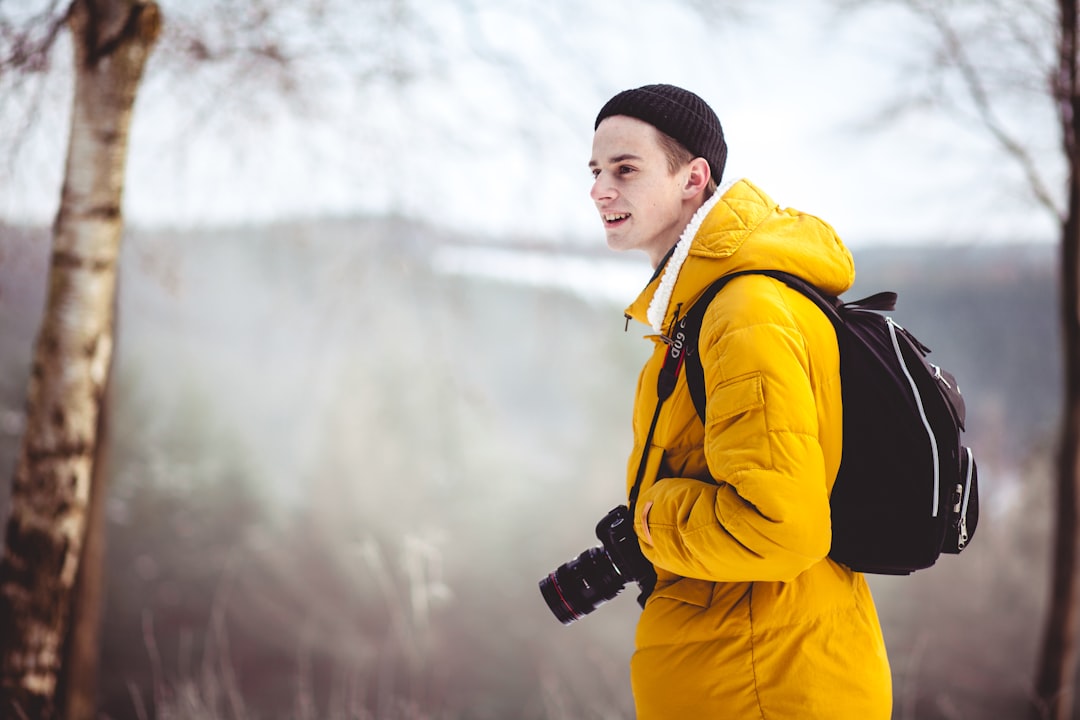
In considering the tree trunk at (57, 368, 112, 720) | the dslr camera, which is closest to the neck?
the dslr camera


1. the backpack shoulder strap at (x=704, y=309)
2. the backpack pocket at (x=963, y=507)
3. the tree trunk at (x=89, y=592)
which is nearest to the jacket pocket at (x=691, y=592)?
the backpack shoulder strap at (x=704, y=309)

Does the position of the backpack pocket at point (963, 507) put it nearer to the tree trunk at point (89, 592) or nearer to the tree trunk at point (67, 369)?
the tree trunk at point (67, 369)

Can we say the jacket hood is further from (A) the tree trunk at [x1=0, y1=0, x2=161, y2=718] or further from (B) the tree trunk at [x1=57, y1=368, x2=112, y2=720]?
(B) the tree trunk at [x1=57, y1=368, x2=112, y2=720]

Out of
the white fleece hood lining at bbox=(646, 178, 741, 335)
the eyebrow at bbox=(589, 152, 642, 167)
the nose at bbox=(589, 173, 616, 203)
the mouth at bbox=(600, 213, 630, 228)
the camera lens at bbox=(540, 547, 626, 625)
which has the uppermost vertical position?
the eyebrow at bbox=(589, 152, 642, 167)

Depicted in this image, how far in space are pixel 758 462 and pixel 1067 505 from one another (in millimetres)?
4642

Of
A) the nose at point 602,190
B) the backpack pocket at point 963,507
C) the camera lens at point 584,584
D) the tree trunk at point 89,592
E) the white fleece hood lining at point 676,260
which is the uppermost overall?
the nose at point 602,190

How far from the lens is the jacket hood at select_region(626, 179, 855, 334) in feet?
4.12

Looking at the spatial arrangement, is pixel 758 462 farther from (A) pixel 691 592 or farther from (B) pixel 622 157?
(B) pixel 622 157

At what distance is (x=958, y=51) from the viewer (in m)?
4.68

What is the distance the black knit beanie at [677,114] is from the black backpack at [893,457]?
1.04 feet

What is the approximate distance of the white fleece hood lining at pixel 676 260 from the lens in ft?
4.38

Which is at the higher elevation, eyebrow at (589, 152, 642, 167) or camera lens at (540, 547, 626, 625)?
eyebrow at (589, 152, 642, 167)

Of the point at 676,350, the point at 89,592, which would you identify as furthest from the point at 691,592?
the point at 89,592

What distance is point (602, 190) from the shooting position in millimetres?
1435
